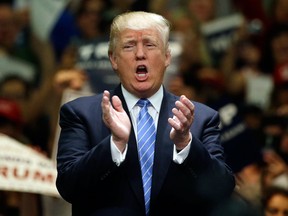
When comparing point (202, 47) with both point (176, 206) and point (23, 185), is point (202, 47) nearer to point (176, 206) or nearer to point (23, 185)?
point (23, 185)

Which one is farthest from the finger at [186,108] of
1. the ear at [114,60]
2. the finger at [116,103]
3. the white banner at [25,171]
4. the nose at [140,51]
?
the white banner at [25,171]

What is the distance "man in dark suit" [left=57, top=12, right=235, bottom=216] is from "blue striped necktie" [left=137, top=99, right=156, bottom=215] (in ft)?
0.06

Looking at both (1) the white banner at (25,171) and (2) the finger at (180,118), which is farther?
(1) the white banner at (25,171)

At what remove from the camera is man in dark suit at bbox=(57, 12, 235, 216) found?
4.52 m

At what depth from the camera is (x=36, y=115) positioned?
31.4ft

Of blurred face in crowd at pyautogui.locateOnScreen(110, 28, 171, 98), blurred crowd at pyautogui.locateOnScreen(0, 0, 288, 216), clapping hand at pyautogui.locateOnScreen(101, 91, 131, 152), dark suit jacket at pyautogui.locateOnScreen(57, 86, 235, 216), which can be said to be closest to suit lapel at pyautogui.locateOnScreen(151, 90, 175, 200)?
dark suit jacket at pyautogui.locateOnScreen(57, 86, 235, 216)

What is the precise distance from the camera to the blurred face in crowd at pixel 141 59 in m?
4.73

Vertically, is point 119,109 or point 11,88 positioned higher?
point 119,109

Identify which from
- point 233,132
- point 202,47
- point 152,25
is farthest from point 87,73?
point 152,25

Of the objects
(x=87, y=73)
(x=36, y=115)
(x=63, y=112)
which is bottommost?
(x=36, y=115)

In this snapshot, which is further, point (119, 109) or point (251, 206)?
point (119, 109)

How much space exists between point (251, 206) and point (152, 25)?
4.97ft

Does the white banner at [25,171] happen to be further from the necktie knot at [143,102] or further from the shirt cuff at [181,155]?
the shirt cuff at [181,155]

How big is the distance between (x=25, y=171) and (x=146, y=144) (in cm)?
224
